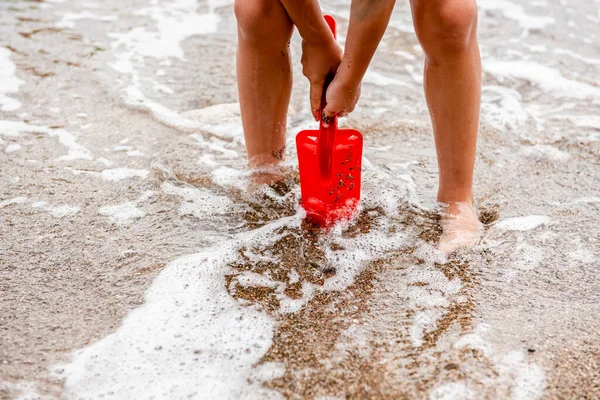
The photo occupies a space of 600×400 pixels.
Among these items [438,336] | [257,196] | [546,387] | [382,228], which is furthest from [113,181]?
[546,387]

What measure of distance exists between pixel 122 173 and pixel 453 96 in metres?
1.28

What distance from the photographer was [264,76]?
2.03m

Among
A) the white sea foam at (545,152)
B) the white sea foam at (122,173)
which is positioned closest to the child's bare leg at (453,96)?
the white sea foam at (545,152)

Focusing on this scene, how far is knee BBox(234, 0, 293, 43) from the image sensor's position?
1861mm

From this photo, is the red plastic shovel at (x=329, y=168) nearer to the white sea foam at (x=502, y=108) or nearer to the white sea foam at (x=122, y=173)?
the white sea foam at (x=122, y=173)

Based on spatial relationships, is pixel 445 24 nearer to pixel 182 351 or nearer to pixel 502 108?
pixel 182 351

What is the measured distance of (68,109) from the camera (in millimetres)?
2914

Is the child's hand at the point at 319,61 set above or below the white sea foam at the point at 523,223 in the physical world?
above

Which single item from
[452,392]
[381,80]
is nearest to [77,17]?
[381,80]

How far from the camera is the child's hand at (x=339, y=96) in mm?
1734

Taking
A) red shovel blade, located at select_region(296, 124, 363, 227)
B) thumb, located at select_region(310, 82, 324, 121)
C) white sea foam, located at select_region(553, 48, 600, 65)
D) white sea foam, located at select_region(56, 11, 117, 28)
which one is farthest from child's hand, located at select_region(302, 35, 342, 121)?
white sea foam, located at select_region(56, 11, 117, 28)

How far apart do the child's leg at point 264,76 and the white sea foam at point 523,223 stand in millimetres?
808

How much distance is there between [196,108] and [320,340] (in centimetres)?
183

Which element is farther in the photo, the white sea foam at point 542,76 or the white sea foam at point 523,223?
the white sea foam at point 542,76
